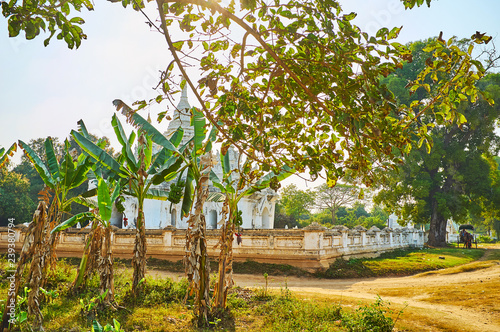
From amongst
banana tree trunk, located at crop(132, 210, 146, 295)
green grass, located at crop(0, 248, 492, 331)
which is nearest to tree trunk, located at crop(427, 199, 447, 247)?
green grass, located at crop(0, 248, 492, 331)

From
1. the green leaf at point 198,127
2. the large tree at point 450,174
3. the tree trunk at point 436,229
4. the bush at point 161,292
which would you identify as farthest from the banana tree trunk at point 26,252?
the tree trunk at point 436,229

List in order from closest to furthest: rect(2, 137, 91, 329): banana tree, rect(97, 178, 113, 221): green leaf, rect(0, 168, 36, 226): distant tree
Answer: rect(2, 137, 91, 329): banana tree → rect(97, 178, 113, 221): green leaf → rect(0, 168, 36, 226): distant tree

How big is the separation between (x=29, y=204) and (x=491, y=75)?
39.1 meters

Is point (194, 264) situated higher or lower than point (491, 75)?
lower

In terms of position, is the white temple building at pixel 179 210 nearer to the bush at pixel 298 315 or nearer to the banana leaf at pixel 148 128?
the banana leaf at pixel 148 128

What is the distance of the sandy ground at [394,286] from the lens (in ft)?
23.2

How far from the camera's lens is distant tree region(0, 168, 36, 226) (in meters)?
31.7

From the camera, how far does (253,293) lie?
905 cm

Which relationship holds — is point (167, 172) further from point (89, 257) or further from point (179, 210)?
point (179, 210)

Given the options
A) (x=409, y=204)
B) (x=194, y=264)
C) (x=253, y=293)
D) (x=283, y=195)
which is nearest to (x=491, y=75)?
(x=409, y=204)

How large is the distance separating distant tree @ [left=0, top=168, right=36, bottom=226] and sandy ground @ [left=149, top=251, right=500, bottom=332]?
2445cm

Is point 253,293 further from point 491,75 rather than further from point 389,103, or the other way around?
point 491,75

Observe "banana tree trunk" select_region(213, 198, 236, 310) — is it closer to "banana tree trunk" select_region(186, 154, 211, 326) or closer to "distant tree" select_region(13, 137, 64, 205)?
"banana tree trunk" select_region(186, 154, 211, 326)

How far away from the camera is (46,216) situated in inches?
244
